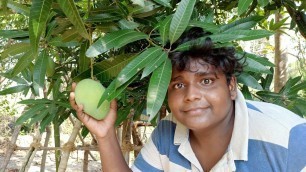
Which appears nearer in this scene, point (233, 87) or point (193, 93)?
point (193, 93)

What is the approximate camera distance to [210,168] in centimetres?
123

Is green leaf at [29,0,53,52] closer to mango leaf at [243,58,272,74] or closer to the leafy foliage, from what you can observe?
the leafy foliage

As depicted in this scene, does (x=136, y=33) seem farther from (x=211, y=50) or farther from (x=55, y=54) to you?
(x=55, y=54)

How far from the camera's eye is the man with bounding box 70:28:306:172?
1.05 metres

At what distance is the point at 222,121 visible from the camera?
1.17 m

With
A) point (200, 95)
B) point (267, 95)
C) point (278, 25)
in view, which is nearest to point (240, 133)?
point (200, 95)

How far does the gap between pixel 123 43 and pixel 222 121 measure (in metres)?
0.37

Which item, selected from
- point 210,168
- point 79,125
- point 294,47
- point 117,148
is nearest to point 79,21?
point 117,148

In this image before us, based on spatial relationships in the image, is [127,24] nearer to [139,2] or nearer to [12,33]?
[139,2]

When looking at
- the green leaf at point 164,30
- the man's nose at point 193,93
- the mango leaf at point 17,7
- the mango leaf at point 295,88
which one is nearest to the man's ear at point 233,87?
the man's nose at point 193,93

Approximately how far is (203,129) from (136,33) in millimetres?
324

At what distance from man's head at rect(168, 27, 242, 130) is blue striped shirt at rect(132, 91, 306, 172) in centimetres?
8

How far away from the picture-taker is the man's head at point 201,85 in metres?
1.07

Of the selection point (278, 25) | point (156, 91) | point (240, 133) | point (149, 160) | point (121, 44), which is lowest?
point (149, 160)
